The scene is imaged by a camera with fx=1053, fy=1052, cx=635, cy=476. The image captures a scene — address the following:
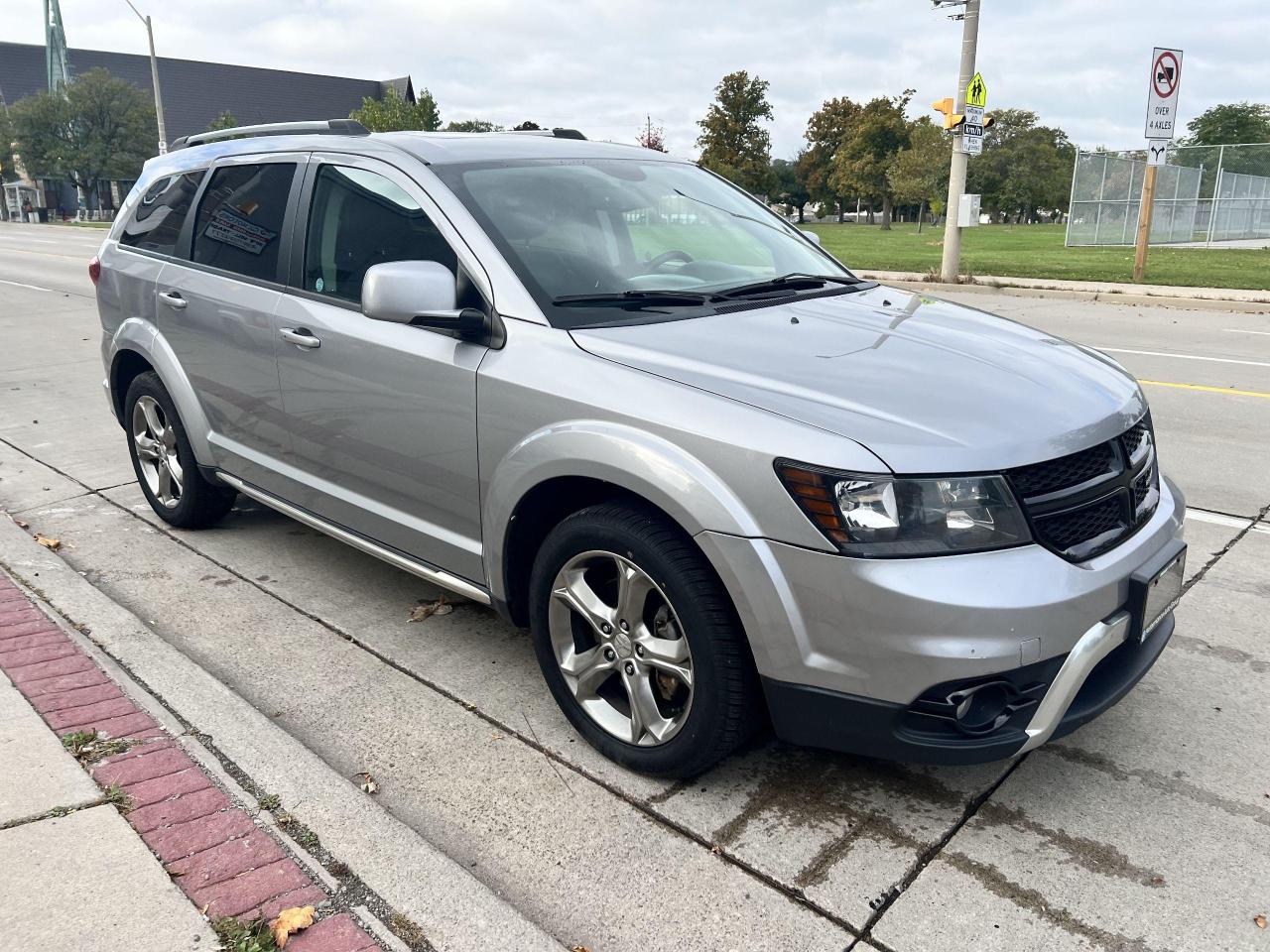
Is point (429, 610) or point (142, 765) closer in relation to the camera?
point (142, 765)

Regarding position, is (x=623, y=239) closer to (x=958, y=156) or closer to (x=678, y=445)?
(x=678, y=445)

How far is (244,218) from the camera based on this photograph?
4.43 m

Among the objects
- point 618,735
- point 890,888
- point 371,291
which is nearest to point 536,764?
point 618,735

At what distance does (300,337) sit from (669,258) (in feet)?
4.57

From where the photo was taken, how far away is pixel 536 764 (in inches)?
123

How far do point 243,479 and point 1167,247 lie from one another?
29.7 metres

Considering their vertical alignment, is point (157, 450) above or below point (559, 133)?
below

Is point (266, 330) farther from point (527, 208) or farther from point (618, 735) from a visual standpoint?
point (618, 735)

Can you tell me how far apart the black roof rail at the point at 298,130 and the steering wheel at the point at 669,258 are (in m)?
1.25

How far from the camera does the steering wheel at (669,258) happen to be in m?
3.61

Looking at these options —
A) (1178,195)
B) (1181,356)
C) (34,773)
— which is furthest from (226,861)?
(1178,195)

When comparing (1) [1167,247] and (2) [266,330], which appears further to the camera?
(1) [1167,247]

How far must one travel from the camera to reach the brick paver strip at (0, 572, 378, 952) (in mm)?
2395

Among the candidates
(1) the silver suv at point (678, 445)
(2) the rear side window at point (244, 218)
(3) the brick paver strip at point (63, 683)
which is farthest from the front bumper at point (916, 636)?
(2) the rear side window at point (244, 218)
